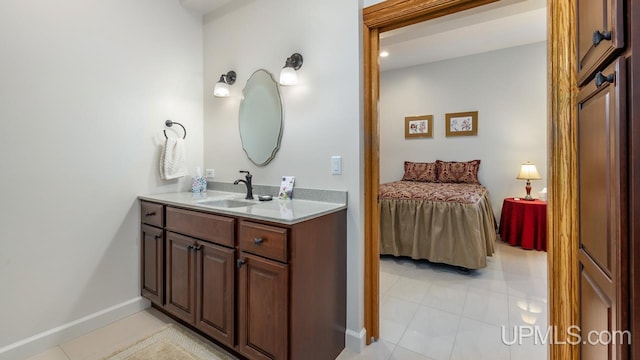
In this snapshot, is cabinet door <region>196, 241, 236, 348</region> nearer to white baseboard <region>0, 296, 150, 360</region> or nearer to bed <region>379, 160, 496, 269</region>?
white baseboard <region>0, 296, 150, 360</region>

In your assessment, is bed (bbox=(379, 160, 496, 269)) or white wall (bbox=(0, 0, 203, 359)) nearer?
white wall (bbox=(0, 0, 203, 359))

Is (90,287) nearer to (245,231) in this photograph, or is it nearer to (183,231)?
(183,231)

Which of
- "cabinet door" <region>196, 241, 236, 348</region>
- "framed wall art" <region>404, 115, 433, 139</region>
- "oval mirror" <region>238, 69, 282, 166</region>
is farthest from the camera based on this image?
"framed wall art" <region>404, 115, 433, 139</region>

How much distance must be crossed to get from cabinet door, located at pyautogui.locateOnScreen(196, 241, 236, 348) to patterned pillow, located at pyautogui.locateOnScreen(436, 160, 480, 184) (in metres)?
4.15

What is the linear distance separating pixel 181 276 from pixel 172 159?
1030 mm

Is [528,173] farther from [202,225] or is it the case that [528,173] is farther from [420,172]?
[202,225]

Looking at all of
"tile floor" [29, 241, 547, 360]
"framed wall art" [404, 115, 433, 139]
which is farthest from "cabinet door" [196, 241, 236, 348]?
"framed wall art" [404, 115, 433, 139]

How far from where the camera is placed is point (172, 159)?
240 cm

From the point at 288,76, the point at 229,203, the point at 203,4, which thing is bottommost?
the point at 229,203

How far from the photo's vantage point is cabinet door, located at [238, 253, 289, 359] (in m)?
1.37

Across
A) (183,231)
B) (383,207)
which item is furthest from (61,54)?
(383,207)

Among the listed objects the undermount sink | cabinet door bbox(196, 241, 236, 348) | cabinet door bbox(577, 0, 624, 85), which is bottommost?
cabinet door bbox(196, 241, 236, 348)

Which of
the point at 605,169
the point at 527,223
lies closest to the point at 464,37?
the point at 527,223

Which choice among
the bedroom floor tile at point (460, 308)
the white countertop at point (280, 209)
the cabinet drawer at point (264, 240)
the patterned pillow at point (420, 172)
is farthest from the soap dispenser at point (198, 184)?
the patterned pillow at point (420, 172)
